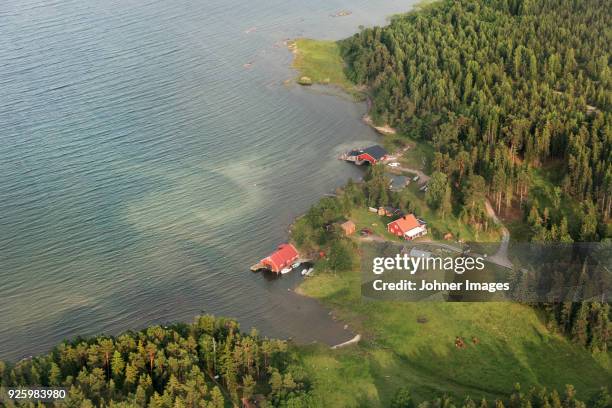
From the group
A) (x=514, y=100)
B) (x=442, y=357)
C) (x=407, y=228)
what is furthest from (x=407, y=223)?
(x=514, y=100)

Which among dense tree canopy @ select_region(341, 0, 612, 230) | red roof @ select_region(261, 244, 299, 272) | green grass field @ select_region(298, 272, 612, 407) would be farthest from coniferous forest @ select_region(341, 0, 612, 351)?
red roof @ select_region(261, 244, 299, 272)

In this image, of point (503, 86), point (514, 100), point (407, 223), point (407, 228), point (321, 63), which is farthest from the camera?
point (321, 63)

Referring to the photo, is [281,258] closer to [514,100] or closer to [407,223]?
[407,223]

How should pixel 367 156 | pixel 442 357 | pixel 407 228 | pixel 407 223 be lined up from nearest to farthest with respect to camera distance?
pixel 442 357 < pixel 407 228 < pixel 407 223 < pixel 367 156

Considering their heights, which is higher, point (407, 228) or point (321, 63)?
point (321, 63)

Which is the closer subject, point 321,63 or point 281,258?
Answer: point 281,258

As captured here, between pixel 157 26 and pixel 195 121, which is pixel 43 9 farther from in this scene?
pixel 195 121

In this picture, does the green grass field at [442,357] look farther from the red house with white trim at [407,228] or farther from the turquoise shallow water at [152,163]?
the red house with white trim at [407,228]
